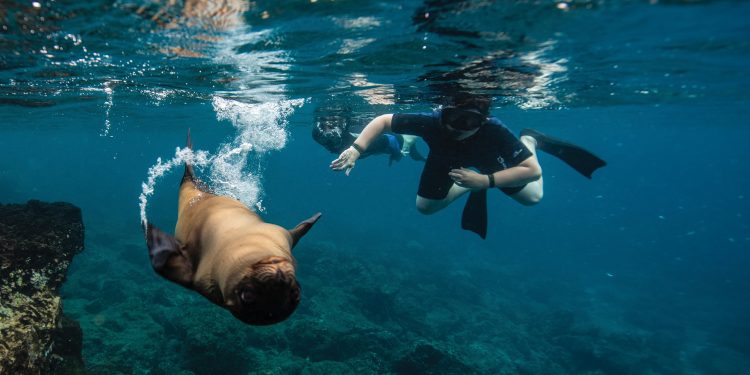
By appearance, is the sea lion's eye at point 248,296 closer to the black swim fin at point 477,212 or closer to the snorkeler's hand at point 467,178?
the snorkeler's hand at point 467,178

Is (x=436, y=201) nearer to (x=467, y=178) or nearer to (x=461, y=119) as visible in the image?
(x=461, y=119)

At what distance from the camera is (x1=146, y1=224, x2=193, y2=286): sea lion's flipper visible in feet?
7.04

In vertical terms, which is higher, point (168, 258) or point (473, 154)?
point (168, 258)

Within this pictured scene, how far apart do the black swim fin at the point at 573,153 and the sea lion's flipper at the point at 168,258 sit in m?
7.72

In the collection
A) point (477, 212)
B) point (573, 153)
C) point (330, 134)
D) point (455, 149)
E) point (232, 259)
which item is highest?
point (232, 259)

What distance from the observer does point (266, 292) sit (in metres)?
1.75

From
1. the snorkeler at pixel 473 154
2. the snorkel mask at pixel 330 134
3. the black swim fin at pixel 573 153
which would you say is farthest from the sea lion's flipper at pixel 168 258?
the snorkel mask at pixel 330 134

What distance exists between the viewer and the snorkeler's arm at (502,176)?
555 cm

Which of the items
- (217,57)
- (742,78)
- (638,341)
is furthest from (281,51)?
(638,341)

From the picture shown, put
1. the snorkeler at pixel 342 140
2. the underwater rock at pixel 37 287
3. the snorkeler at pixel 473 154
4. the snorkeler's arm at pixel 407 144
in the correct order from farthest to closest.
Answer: the snorkeler's arm at pixel 407 144, the snorkeler at pixel 342 140, the snorkeler at pixel 473 154, the underwater rock at pixel 37 287

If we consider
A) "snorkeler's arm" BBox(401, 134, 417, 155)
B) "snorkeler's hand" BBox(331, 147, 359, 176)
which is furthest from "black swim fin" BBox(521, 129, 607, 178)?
"snorkeler's arm" BBox(401, 134, 417, 155)

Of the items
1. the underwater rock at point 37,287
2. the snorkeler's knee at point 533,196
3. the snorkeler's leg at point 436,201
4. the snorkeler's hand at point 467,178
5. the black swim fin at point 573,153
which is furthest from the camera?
the snorkeler's leg at point 436,201

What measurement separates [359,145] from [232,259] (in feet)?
13.6

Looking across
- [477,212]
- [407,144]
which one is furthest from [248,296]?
[407,144]
